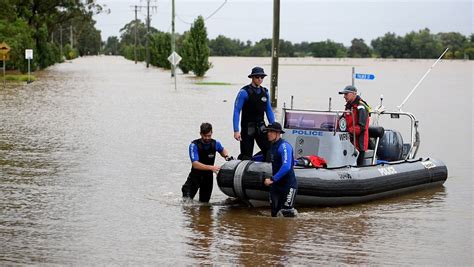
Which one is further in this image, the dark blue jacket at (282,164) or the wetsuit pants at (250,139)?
the wetsuit pants at (250,139)

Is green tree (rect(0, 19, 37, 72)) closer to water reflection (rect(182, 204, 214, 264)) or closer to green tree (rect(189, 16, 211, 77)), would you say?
green tree (rect(189, 16, 211, 77))

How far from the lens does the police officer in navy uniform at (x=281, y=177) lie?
1138 centimetres

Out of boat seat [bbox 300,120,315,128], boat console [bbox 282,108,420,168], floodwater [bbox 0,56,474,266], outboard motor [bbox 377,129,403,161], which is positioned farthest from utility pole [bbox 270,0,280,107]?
boat seat [bbox 300,120,315,128]

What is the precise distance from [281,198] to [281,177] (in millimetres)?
412

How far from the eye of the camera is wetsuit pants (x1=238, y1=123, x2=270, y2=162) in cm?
1315

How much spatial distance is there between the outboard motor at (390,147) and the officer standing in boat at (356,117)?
1.25 metres

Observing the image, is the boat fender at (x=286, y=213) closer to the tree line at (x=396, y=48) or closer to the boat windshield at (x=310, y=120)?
the boat windshield at (x=310, y=120)

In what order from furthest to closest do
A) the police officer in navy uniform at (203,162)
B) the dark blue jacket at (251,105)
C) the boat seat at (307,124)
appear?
1. the boat seat at (307,124)
2. the dark blue jacket at (251,105)
3. the police officer in navy uniform at (203,162)

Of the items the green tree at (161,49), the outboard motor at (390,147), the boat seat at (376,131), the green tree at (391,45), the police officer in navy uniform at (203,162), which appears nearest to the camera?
the police officer in navy uniform at (203,162)

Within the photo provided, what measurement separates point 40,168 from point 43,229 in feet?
17.3

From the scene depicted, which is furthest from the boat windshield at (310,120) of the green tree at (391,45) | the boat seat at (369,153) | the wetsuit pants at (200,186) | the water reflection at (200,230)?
the green tree at (391,45)

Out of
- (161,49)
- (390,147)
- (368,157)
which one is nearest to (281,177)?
(368,157)

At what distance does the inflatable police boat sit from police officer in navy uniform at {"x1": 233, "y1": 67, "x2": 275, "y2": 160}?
55 centimetres

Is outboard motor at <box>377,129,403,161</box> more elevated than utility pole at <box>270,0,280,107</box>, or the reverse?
utility pole at <box>270,0,280,107</box>
